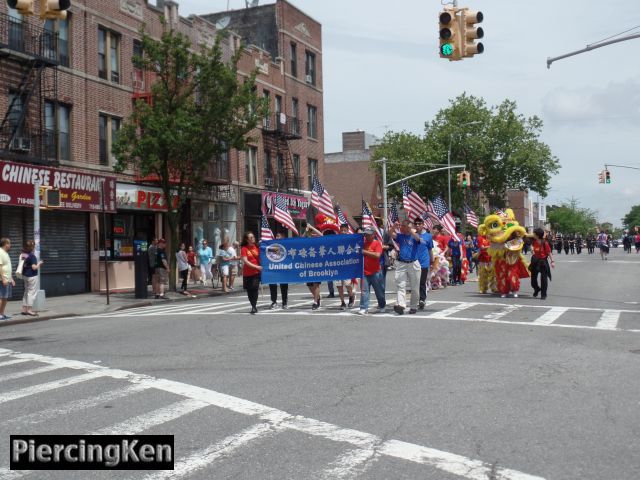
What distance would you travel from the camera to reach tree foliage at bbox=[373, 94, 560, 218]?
64.6 meters

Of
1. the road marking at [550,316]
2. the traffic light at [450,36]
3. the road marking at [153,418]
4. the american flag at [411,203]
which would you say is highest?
the traffic light at [450,36]

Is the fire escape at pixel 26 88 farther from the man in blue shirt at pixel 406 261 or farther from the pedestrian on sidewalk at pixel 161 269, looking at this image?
the man in blue shirt at pixel 406 261

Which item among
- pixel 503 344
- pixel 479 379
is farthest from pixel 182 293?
pixel 479 379

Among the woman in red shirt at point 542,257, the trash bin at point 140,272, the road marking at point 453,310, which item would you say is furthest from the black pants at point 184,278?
the woman in red shirt at point 542,257

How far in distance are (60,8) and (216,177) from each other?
22.1m

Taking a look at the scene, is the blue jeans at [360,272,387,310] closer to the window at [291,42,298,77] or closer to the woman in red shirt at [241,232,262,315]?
the woman in red shirt at [241,232,262,315]

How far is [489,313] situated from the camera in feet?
48.9

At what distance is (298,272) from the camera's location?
54.1 feet

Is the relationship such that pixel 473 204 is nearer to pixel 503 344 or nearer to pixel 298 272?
pixel 298 272

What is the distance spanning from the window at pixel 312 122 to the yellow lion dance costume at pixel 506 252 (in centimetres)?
2754

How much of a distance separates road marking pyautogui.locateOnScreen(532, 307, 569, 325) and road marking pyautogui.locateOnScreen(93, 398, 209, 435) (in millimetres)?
7953

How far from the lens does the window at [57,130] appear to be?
24891mm

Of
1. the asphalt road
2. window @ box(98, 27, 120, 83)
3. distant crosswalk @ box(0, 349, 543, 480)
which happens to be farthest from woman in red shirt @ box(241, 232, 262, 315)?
window @ box(98, 27, 120, 83)

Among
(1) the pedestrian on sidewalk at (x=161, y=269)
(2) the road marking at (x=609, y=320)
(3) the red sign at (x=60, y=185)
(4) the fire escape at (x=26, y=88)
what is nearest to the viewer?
(2) the road marking at (x=609, y=320)
